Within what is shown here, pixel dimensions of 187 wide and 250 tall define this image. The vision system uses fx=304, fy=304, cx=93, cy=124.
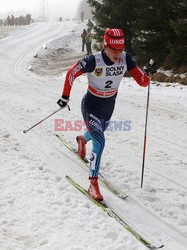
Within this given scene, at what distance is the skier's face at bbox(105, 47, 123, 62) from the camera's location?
5059mm

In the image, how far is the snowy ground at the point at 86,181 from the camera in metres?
4.50

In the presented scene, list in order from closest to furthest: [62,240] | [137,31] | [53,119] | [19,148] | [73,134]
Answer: [62,240] → [19,148] → [73,134] → [53,119] → [137,31]

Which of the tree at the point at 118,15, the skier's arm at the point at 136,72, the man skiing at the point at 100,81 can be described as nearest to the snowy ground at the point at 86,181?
the man skiing at the point at 100,81

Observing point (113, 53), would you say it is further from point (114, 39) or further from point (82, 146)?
point (82, 146)

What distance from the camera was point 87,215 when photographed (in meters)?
4.99

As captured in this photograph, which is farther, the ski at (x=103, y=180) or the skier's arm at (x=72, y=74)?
the ski at (x=103, y=180)

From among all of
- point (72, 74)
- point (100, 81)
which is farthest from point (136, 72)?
point (72, 74)

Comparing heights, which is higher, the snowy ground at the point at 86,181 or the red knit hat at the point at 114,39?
the red knit hat at the point at 114,39

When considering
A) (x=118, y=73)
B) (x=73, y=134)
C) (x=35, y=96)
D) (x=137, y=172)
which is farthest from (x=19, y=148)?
(x=35, y=96)

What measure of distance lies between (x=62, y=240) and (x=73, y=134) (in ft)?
15.0

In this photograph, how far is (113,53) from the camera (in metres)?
5.10

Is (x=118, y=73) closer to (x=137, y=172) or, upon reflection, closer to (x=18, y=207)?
(x=137, y=172)

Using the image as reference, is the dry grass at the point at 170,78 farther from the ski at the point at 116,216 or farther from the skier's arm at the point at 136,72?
the ski at the point at 116,216

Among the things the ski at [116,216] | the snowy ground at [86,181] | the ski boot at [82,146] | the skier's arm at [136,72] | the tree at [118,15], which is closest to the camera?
the ski at [116,216]
